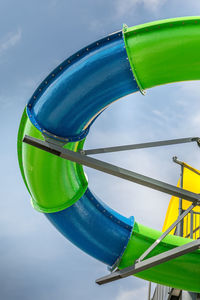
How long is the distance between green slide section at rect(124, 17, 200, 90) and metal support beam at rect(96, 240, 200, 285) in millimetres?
1895

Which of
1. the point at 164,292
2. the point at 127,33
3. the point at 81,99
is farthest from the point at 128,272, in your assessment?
the point at 164,292

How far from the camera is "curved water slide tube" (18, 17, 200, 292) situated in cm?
516

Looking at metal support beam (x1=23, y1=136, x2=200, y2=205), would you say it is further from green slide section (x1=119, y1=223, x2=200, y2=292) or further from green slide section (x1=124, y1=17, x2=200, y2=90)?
green slide section (x1=119, y1=223, x2=200, y2=292)

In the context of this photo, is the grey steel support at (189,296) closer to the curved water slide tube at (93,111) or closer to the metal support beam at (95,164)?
the curved water slide tube at (93,111)

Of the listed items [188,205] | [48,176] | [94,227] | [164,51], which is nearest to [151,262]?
[94,227]

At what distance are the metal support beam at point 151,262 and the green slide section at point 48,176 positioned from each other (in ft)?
3.42

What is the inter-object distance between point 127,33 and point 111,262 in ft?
9.73

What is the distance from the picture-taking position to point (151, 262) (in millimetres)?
5430

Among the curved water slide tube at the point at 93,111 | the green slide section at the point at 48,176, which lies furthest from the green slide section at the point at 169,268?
the green slide section at the point at 48,176

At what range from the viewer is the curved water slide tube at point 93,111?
516 centimetres

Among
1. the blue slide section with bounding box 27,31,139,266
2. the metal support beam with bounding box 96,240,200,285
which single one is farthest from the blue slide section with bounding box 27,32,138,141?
the metal support beam with bounding box 96,240,200,285

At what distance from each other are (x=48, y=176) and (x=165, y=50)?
6.57 ft

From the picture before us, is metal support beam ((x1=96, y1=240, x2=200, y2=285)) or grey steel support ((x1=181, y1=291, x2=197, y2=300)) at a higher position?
grey steel support ((x1=181, y1=291, x2=197, y2=300))

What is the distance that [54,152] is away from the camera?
17.1ft
